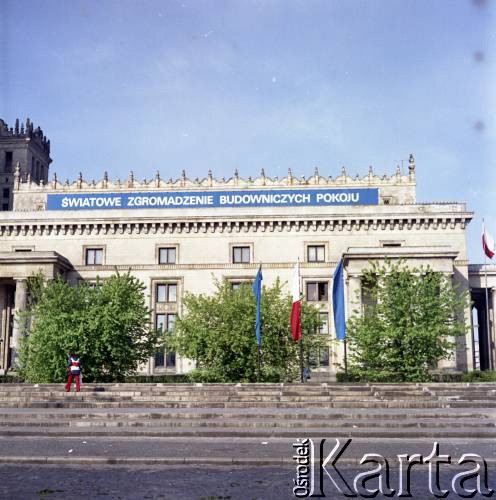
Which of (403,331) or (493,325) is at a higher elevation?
(493,325)

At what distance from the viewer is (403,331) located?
42844mm

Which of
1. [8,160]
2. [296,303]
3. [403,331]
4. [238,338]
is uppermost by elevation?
[8,160]

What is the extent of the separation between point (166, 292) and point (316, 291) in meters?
13.3

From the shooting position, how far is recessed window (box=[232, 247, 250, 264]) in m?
63.3

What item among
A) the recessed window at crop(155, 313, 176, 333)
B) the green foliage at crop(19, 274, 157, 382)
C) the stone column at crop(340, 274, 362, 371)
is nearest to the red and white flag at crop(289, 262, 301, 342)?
the green foliage at crop(19, 274, 157, 382)

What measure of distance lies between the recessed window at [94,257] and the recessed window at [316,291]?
748 inches

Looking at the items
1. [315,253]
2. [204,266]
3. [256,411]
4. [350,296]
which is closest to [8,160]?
[204,266]

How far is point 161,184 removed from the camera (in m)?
70.9

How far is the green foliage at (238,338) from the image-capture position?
45969 mm

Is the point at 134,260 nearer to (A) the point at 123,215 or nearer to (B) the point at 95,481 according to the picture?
(A) the point at 123,215

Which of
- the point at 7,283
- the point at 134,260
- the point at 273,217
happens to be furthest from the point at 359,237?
the point at 7,283

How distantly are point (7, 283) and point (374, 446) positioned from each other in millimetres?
50829

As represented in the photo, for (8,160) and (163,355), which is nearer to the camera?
(163,355)

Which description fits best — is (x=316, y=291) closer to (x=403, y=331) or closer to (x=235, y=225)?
(x=235, y=225)
